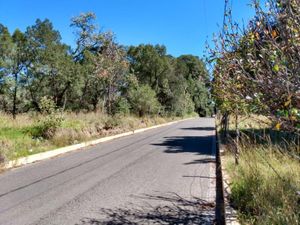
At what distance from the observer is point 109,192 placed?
837 centimetres

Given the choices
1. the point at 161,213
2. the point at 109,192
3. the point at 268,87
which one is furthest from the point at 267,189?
the point at 109,192

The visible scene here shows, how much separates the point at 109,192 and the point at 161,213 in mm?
1934

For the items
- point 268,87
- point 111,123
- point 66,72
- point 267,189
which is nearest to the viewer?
point 268,87

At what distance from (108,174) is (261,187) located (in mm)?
5258

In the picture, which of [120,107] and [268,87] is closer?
[268,87]

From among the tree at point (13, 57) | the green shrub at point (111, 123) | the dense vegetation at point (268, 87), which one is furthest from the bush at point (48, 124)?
the tree at point (13, 57)

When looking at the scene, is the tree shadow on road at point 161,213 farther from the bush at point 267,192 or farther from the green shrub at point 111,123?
the green shrub at point 111,123

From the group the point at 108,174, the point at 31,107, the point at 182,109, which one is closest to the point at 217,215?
the point at 108,174

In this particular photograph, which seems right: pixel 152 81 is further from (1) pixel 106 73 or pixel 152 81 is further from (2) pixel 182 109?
(1) pixel 106 73

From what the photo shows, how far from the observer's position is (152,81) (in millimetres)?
61781

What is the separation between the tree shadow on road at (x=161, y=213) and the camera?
6.29 meters

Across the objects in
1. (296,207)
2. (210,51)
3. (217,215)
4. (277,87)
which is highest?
(210,51)

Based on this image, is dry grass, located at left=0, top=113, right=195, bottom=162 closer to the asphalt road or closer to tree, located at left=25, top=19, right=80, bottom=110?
the asphalt road

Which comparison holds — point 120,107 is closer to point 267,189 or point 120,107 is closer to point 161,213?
point 161,213
